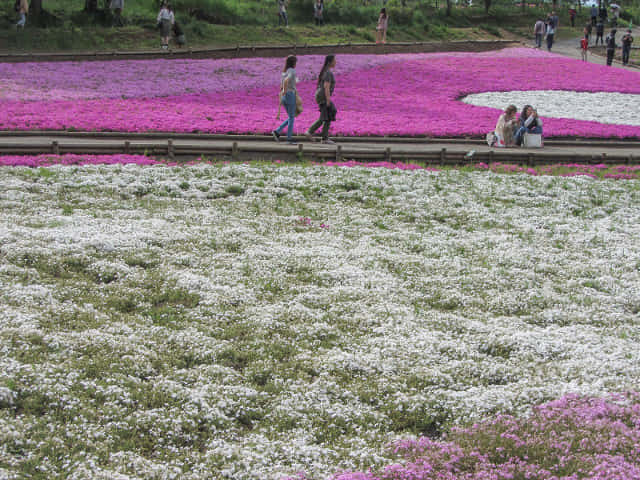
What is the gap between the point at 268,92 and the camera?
3284cm

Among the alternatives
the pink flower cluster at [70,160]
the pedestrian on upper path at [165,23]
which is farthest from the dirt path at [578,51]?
the pink flower cluster at [70,160]

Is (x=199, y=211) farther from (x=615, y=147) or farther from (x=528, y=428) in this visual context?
(x=615, y=147)

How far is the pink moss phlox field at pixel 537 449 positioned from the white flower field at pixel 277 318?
0.32m

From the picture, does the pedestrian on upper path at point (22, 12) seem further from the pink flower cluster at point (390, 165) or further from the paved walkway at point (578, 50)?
the paved walkway at point (578, 50)

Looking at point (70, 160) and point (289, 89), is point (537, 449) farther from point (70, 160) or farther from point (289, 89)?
point (289, 89)

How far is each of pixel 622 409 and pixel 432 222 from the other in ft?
29.5

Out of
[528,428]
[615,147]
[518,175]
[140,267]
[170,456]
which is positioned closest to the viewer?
[170,456]

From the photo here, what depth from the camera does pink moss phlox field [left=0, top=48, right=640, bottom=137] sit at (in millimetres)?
24578

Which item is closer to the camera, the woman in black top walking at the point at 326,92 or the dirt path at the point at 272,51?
the woman in black top walking at the point at 326,92

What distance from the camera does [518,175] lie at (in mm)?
20797

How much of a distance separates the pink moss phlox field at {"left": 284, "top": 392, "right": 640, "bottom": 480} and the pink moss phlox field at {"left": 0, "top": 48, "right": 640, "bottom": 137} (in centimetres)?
1783

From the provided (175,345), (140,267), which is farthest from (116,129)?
(175,345)

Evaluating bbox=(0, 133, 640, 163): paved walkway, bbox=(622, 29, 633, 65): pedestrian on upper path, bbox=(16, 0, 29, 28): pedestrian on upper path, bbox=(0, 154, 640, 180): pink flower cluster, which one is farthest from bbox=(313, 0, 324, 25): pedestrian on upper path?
bbox=(0, 154, 640, 180): pink flower cluster

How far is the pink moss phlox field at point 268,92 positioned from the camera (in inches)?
968
